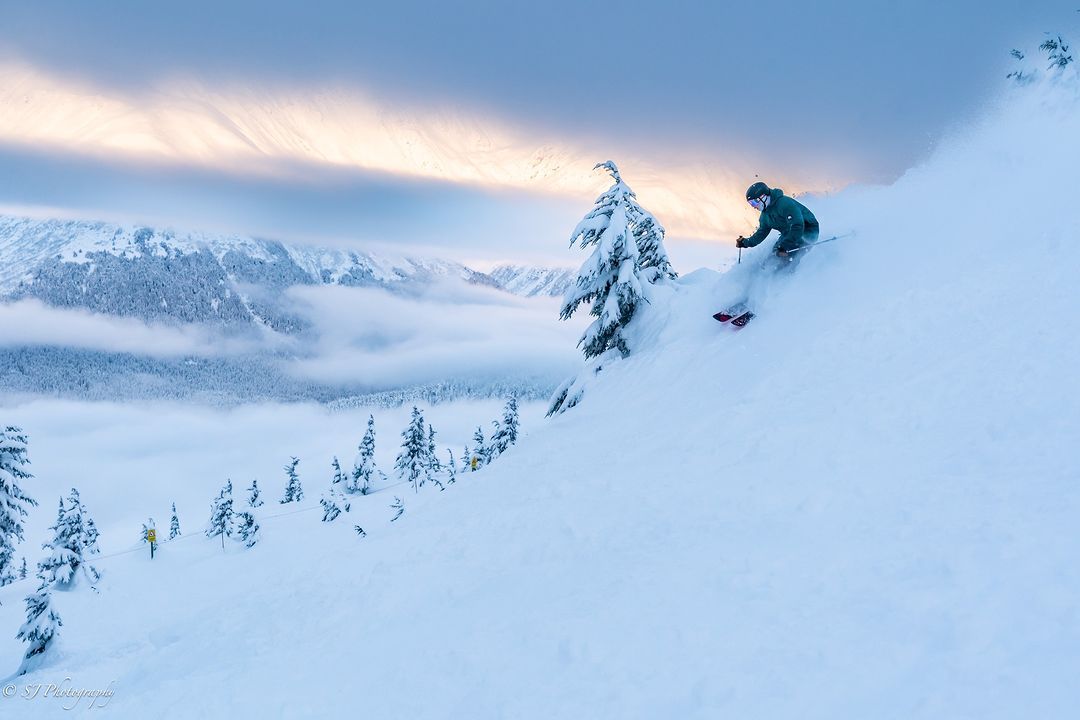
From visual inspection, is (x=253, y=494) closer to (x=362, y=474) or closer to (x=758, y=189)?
(x=362, y=474)

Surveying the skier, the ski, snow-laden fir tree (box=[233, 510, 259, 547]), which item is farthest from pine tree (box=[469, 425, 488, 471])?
the skier

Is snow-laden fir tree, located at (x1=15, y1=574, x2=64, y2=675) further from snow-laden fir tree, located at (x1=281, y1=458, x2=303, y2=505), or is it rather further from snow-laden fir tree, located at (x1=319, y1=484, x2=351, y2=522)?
snow-laden fir tree, located at (x1=281, y1=458, x2=303, y2=505)

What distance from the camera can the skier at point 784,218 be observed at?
49.9 ft

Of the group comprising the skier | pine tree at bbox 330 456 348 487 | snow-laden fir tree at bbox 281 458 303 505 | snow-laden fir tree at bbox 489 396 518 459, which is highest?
the skier

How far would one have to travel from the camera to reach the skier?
15203 mm

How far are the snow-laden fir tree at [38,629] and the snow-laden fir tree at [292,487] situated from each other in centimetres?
7713

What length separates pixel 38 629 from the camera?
26391 mm

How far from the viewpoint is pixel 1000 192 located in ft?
44.6

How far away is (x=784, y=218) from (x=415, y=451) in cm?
6158

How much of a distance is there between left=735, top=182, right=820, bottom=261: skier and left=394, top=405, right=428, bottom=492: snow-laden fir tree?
57.0 metres

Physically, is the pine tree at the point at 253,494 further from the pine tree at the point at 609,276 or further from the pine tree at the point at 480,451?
the pine tree at the point at 609,276

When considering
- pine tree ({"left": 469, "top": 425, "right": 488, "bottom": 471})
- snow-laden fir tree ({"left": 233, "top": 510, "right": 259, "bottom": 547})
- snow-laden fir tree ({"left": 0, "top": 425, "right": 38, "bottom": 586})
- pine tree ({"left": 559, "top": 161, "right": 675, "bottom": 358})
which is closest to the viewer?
pine tree ({"left": 559, "top": 161, "right": 675, "bottom": 358})

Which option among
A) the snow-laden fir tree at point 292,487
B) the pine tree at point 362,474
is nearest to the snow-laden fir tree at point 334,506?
the pine tree at point 362,474

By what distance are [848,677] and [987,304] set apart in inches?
342
